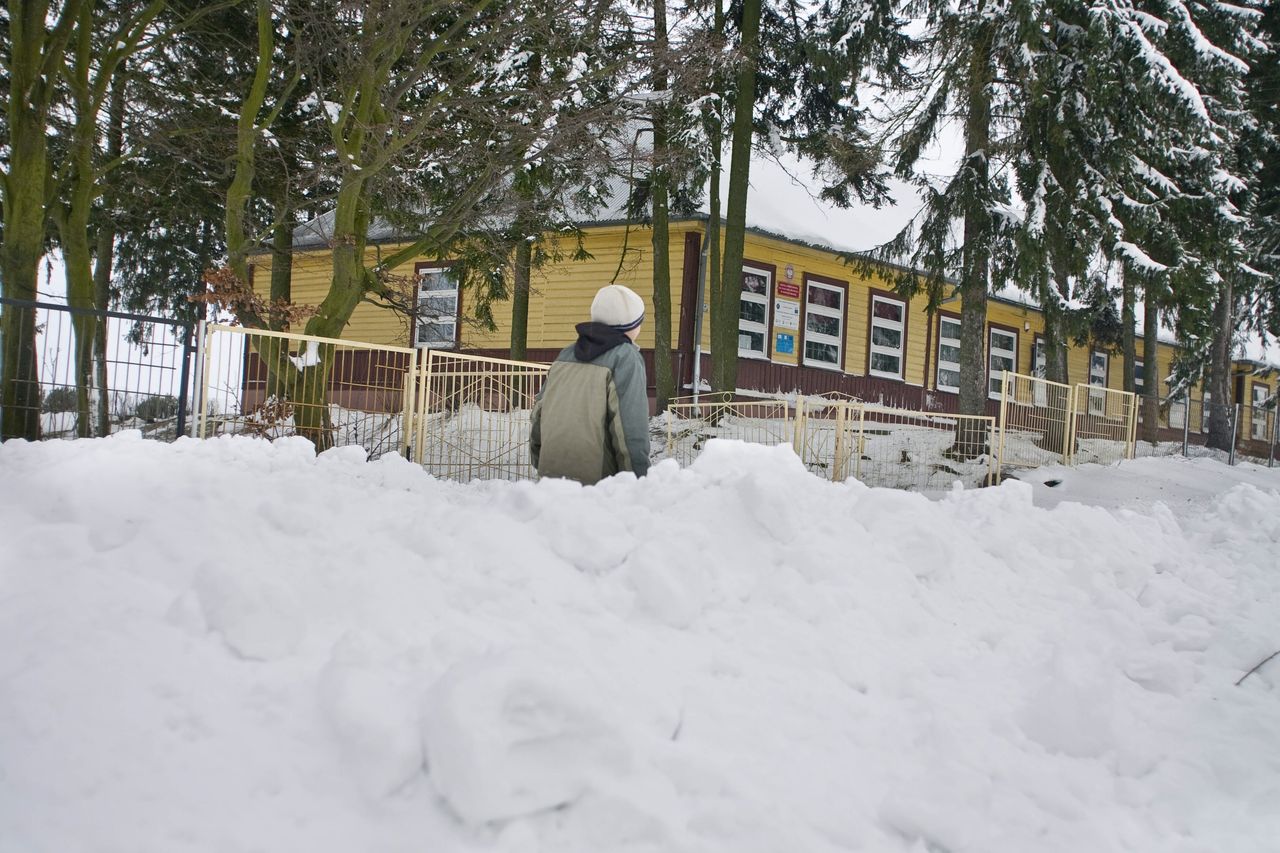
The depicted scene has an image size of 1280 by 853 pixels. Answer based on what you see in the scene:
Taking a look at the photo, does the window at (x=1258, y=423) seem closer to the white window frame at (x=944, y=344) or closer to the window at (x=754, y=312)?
the white window frame at (x=944, y=344)

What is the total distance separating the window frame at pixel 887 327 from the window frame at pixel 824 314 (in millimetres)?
905

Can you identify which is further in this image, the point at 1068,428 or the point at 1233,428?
the point at 1233,428

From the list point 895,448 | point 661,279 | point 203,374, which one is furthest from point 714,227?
point 203,374

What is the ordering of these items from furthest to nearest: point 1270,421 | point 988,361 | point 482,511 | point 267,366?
1. point 988,361
2. point 1270,421
3. point 267,366
4. point 482,511

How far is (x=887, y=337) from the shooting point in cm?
2284

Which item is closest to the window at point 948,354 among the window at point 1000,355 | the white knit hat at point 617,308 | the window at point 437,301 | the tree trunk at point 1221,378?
the window at point 1000,355

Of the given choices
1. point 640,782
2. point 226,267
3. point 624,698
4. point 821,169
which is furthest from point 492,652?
point 821,169

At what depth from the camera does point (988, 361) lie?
2591 cm

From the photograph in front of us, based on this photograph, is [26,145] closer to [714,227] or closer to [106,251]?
[106,251]

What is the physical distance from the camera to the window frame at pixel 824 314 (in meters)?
20.8

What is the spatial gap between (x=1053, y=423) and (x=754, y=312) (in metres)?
7.61

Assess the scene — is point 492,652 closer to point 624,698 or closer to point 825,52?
point 624,698

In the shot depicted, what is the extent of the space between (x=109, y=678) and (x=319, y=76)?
11.1 meters

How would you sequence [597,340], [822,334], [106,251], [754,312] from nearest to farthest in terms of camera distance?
[597,340], [106,251], [754,312], [822,334]
